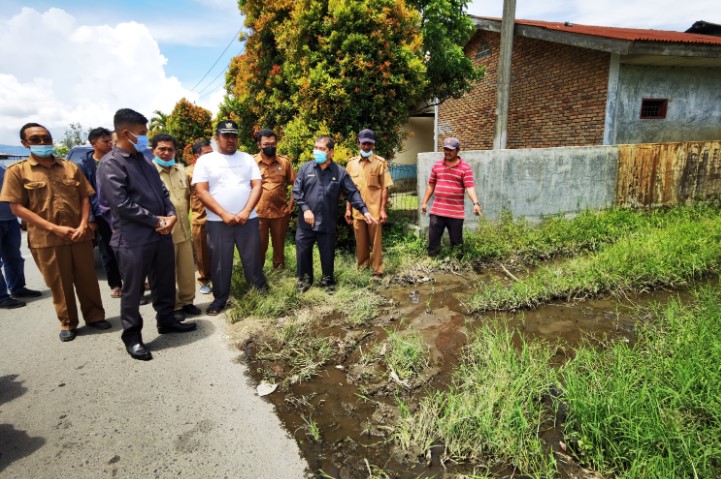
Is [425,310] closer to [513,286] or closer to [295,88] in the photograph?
[513,286]

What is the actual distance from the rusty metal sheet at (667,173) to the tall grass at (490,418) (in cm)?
552

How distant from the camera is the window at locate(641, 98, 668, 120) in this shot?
8492 millimetres

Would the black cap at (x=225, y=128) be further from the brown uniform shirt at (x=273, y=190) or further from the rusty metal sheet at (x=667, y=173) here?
the rusty metal sheet at (x=667, y=173)

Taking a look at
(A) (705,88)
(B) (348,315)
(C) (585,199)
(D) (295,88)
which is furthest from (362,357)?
(A) (705,88)

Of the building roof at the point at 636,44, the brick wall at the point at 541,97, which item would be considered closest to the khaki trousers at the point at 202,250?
the building roof at the point at 636,44

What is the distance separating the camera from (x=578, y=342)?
3.30 meters

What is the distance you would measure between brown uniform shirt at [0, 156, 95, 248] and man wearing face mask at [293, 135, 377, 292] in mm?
2116

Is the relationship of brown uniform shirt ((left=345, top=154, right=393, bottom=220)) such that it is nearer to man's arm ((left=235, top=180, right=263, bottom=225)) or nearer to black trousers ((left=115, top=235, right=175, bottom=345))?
man's arm ((left=235, top=180, right=263, bottom=225))

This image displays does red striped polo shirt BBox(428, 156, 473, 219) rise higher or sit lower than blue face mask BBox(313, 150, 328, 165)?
lower

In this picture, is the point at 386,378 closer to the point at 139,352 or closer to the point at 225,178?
the point at 139,352

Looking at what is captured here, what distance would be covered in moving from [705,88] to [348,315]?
1042cm

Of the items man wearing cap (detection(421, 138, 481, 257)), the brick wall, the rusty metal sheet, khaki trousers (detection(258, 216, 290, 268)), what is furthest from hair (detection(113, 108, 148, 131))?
the brick wall

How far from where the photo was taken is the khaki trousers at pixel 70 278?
139 inches

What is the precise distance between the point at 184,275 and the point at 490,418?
3.30 meters
